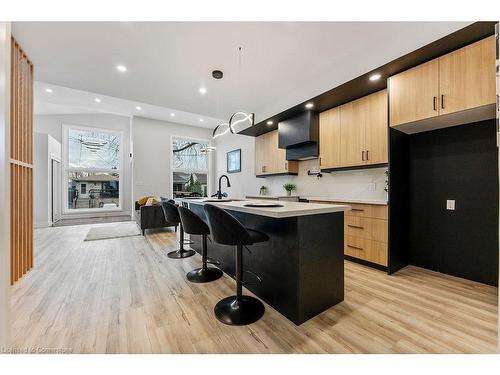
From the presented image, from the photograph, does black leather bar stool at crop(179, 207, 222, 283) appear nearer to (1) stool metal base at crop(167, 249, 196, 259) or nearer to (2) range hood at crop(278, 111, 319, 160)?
(1) stool metal base at crop(167, 249, 196, 259)

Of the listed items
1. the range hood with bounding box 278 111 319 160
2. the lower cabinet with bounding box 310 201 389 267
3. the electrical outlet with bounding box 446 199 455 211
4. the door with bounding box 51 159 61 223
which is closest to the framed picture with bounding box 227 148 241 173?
the range hood with bounding box 278 111 319 160

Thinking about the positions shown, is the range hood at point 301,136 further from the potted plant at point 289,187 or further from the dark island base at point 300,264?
the dark island base at point 300,264

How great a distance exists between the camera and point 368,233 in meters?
2.77

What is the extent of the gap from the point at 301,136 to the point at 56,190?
7.89m

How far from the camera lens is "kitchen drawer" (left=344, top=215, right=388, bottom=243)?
2621mm

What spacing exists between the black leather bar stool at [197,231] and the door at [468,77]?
2729 millimetres

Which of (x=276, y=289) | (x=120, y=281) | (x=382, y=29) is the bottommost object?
(x=120, y=281)

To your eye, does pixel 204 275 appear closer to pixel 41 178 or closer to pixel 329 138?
pixel 329 138

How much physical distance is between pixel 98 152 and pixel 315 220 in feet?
28.5

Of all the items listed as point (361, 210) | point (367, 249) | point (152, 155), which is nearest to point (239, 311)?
point (367, 249)

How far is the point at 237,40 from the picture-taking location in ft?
8.49

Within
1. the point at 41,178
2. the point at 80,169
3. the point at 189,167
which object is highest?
the point at 189,167
